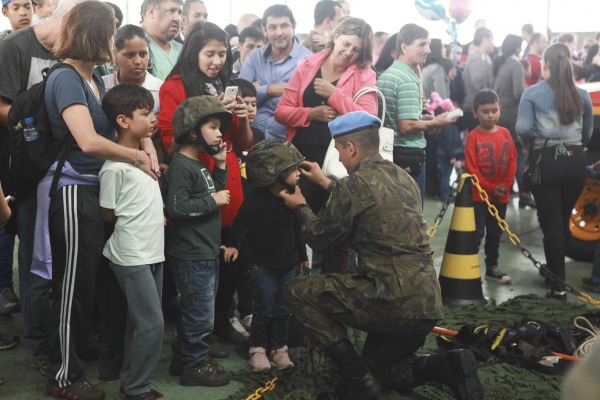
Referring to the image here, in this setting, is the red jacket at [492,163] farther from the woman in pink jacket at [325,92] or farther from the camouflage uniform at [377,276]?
the camouflage uniform at [377,276]

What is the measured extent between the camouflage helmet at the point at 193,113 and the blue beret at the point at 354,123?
0.66 metres

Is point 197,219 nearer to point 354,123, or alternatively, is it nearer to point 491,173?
point 354,123

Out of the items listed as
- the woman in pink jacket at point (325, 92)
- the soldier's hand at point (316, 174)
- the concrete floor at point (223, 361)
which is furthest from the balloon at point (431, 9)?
the soldier's hand at point (316, 174)

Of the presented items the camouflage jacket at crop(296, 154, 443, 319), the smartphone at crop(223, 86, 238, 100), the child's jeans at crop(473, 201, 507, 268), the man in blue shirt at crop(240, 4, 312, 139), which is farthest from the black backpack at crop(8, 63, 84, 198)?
the child's jeans at crop(473, 201, 507, 268)

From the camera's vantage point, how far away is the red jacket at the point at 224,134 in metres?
4.55

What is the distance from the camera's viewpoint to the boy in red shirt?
682 cm

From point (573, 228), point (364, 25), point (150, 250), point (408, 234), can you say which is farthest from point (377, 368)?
point (573, 228)

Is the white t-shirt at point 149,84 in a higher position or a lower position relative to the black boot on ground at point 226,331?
higher

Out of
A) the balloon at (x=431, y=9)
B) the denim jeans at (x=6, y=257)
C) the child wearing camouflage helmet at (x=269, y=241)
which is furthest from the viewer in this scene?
the balloon at (x=431, y=9)

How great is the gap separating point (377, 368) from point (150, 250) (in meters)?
1.40

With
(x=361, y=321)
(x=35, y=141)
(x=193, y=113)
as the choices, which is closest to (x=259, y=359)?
(x=361, y=321)

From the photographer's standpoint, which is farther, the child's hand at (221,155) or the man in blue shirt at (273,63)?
the man in blue shirt at (273,63)

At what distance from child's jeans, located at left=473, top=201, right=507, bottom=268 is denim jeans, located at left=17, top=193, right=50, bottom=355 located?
3.98 meters

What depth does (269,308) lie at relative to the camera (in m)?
4.54
